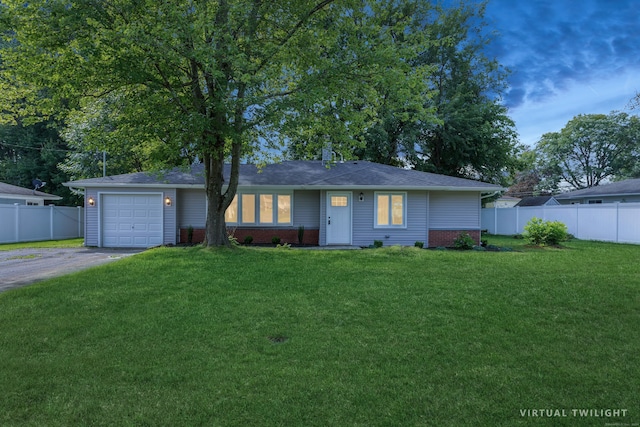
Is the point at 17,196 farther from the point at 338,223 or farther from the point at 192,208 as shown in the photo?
the point at 338,223

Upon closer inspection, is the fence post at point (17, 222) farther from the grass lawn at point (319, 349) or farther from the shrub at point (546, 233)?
the shrub at point (546, 233)

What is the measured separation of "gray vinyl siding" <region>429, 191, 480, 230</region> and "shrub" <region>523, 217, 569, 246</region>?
1.89m

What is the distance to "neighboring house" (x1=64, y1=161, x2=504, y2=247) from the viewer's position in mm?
13500

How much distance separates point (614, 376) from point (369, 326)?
2338mm

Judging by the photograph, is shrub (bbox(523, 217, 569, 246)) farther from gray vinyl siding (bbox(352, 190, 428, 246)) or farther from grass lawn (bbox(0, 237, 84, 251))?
grass lawn (bbox(0, 237, 84, 251))

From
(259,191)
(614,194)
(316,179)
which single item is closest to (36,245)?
(259,191)

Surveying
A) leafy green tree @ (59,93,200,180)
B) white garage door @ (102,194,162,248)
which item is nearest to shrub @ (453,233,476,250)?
leafy green tree @ (59,93,200,180)

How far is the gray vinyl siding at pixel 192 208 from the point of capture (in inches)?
558

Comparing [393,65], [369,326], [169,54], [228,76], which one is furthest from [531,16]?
[369,326]

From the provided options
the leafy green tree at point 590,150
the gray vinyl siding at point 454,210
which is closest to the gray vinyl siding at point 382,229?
the gray vinyl siding at point 454,210

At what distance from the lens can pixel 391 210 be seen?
13.7 m

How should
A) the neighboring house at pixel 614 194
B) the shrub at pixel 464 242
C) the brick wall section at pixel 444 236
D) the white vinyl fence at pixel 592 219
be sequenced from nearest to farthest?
the shrub at pixel 464 242 < the white vinyl fence at pixel 592 219 < the brick wall section at pixel 444 236 < the neighboring house at pixel 614 194

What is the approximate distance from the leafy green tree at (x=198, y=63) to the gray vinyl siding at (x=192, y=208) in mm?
3904

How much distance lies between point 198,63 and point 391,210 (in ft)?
27.2
